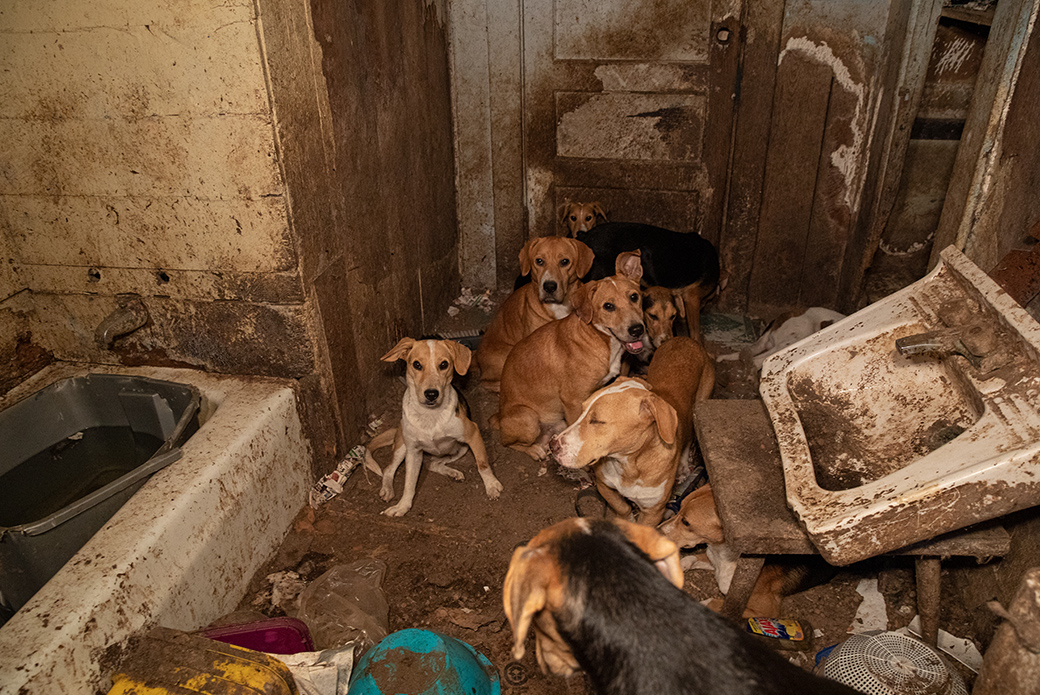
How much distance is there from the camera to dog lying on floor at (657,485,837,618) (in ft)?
10.2

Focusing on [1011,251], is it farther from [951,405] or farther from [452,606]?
[452,606]

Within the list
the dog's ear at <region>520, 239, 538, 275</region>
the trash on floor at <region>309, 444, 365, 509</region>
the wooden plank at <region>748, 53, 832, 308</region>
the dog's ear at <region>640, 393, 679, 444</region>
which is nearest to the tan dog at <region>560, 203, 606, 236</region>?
the dog's ear at <region>520, 239, 538, 275</region>

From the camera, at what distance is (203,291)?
3586 mm

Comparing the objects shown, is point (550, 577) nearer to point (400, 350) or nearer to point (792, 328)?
point (400, 350)

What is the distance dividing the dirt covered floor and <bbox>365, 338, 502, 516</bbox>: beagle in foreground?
118 millimetres

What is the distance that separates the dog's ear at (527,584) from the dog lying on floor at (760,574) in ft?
5.11

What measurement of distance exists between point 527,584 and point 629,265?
3.02m

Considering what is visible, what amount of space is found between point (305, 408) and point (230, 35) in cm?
197

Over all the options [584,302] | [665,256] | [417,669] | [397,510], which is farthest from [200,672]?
[665,256]

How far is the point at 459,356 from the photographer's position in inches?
146

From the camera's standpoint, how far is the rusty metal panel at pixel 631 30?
4.99 m

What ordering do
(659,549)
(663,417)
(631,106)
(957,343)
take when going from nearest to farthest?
(659,549) → (957,343) → (663,417) → (631,106)

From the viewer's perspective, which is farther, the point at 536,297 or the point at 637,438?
the point at 536,297

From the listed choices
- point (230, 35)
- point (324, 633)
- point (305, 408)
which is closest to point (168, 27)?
point (230, 35)
